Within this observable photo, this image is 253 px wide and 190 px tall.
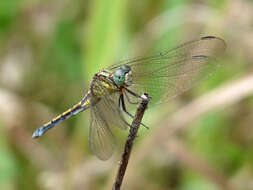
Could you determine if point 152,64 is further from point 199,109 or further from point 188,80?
point 199,109

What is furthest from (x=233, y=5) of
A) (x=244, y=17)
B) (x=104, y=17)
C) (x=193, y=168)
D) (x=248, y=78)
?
(x=193, y=168)

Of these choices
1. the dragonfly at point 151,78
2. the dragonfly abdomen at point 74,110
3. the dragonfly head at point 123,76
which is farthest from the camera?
the dragonfly abdomen at point 74,110

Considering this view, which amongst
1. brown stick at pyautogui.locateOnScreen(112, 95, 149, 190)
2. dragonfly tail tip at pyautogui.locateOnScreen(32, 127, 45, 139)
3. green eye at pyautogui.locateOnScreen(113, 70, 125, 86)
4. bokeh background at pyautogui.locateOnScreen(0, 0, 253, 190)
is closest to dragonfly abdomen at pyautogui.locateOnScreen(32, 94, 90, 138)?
dragonfly tail tip at pyautogui.locateOnScreen(32, 127, 45, 139)

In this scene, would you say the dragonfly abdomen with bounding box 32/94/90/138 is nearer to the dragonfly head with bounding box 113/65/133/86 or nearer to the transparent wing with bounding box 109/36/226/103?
the dragonfly head with bounding box 113/65/133/86

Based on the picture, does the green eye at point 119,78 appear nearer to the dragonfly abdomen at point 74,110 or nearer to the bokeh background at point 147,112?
the dragonfly abdomen at point 74,110

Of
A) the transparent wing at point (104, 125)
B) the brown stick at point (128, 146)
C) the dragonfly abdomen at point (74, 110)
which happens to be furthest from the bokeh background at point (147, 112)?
the brown stick at point (128, 146)

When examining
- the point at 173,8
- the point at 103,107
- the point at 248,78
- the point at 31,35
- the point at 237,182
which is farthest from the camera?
the point at 31,35

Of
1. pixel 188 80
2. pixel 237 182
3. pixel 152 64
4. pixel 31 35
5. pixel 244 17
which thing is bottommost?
pixel 237 182

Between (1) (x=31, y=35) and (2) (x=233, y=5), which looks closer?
(2) (x=233, y=5)

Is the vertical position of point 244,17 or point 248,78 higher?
point 244,17
